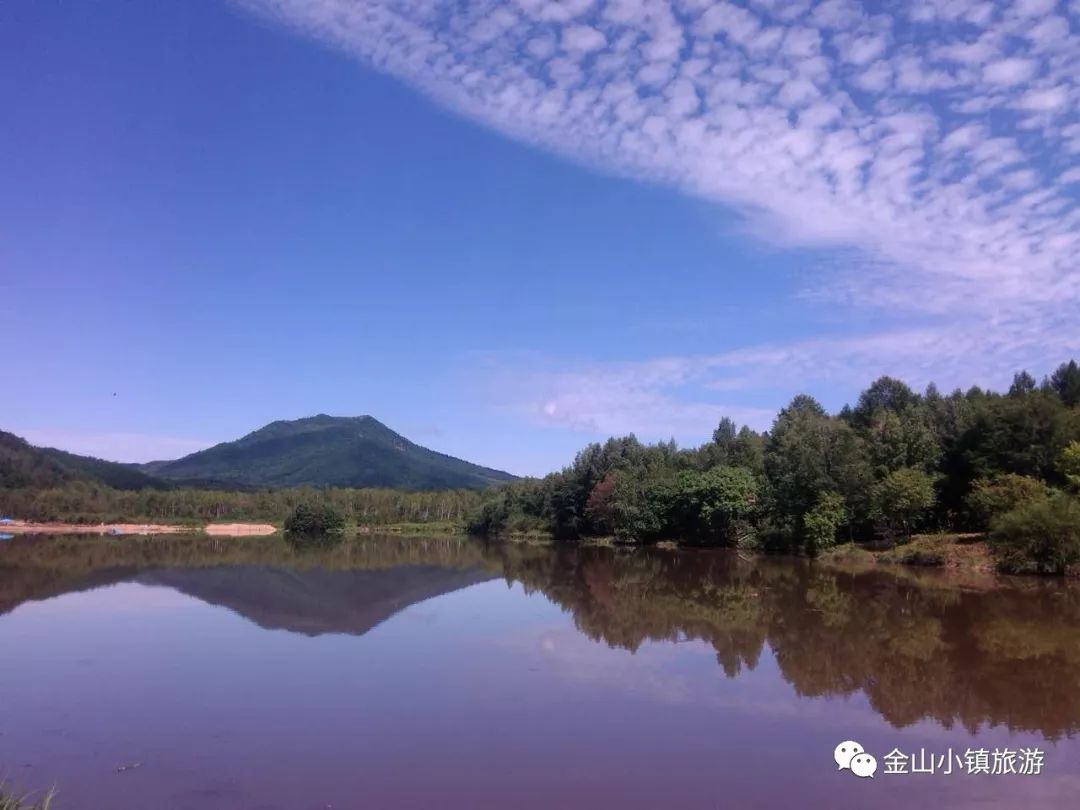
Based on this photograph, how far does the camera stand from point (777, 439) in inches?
2685

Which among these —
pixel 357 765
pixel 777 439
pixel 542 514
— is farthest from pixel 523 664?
pixel 542 514

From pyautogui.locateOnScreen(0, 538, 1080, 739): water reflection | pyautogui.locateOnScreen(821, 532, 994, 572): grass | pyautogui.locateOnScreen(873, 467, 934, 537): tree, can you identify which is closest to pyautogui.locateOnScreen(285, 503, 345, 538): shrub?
pyautogui.locateOnScreen(0, 538, 1080, 739): water reflection

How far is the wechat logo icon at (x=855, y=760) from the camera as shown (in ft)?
36.2

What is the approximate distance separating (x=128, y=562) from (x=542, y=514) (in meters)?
52.9

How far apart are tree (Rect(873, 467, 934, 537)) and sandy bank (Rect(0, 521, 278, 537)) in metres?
80.8

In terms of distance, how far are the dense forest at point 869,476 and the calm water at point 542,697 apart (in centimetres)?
1239

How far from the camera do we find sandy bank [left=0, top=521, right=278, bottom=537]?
9988 centimetres

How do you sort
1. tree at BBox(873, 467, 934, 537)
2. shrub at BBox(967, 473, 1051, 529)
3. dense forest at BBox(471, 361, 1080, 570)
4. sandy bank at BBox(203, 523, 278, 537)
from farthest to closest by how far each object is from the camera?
sandy bank at BBox(203, 523, 278, 537)
tree at BBox(873, 467, 934, 537)
dense forest at BBox(471, 361, 1080, 570)
shrub at BBox(967, 473, 1051, 529)

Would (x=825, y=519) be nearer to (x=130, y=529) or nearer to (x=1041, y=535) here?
(x=1041, y=535)

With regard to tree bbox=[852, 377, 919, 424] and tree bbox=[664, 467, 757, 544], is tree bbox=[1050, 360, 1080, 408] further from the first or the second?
tree bbox=[664, 467, 757, 544]

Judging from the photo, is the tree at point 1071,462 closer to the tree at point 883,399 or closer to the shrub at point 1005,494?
the shrub at point 1005,494

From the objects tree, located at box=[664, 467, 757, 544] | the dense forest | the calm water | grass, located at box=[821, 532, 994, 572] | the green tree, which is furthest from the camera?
tree, located at box=[664, 467, 757, 544]

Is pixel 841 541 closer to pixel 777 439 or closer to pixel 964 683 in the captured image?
pixel 777 439

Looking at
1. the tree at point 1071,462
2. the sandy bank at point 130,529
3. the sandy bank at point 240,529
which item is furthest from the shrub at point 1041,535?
the sandy bank at point 240,529
